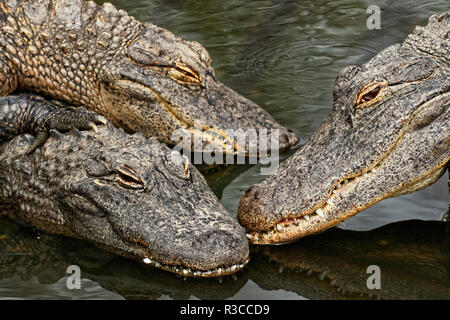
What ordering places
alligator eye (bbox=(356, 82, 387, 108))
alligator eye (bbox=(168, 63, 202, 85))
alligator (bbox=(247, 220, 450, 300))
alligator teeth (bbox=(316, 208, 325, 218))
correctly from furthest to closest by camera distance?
alligator eye (bbox=(168, 63, 202, 85)) < alligator eye (bbox=(356, 82, 387, 108)) < alligator teeth (bbox=(316, 208, 325, 218)) < alligator (bbox=(247, 220, 450, 300))

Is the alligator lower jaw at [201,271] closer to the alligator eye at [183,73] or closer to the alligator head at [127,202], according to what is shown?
the alligator head at [127,202]

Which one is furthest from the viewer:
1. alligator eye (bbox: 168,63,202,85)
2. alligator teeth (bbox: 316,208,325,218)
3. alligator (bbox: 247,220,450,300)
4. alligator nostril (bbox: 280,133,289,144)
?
alligator nostril (bbox: 280,133,289,144)

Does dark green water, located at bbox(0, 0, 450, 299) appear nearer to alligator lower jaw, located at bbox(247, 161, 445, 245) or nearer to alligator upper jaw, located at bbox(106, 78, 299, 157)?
alligator lower jaw, located at bbox(247, 161, 445, 245)

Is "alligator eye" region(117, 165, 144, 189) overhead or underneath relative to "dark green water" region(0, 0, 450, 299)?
overhead

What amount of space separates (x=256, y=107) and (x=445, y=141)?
250 cm

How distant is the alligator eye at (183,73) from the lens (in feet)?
22.1

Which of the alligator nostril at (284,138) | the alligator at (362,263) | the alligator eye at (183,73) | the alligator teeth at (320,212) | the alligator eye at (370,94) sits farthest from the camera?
the alligator nostril at (284,138)

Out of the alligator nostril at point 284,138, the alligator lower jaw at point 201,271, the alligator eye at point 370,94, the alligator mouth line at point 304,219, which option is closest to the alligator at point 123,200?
the alligator lower jaw at point 201,271

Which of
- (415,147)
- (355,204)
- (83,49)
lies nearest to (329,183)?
(355,204)

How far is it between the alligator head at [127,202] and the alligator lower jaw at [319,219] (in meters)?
0.27

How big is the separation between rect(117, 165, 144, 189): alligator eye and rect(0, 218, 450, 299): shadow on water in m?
0.51

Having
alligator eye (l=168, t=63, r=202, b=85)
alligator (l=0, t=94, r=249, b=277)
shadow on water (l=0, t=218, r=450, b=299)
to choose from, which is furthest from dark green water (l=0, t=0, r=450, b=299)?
alligator eye (l=168, t=63, r=202, b=85)

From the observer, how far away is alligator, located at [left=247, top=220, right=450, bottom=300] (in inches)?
188
